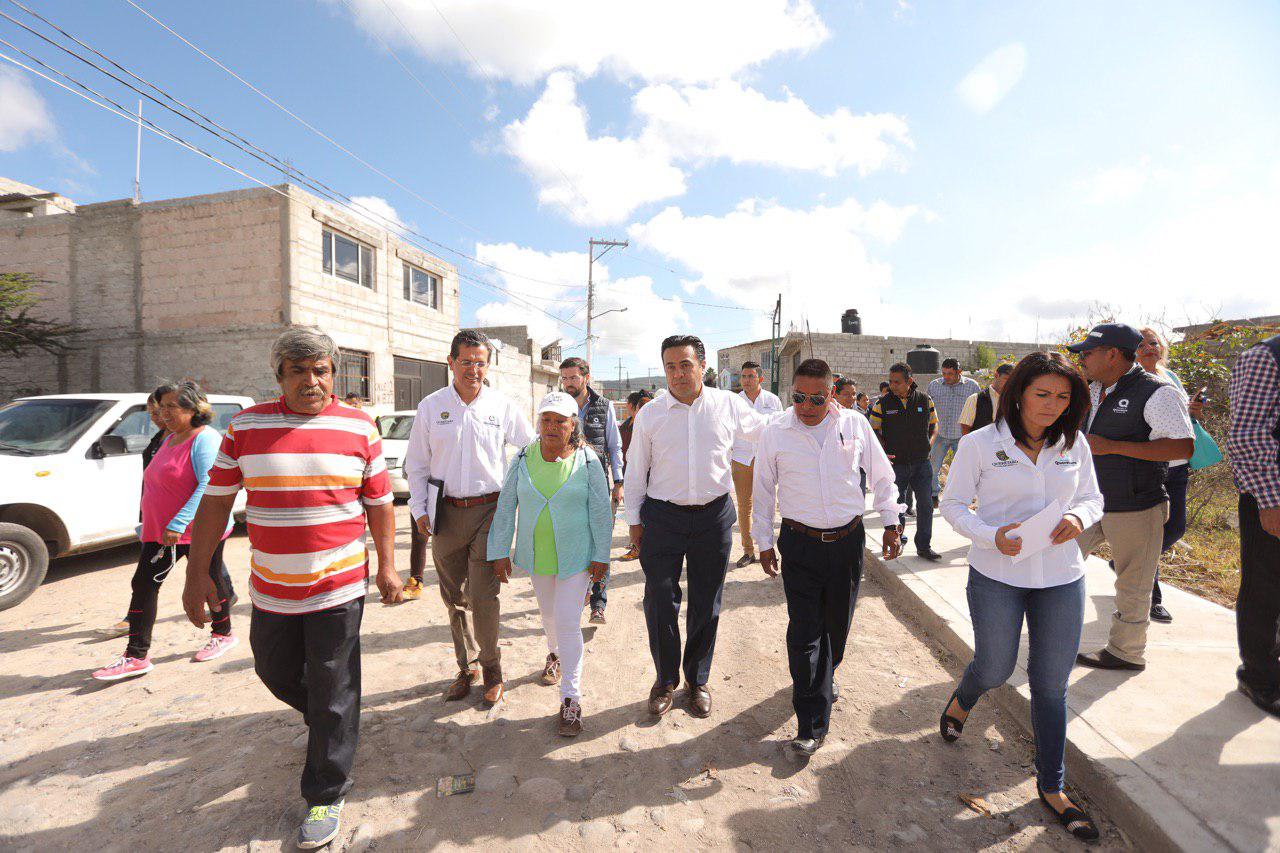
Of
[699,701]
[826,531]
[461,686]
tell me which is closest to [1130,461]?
[826,531]

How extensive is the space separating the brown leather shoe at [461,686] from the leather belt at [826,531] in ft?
7.15

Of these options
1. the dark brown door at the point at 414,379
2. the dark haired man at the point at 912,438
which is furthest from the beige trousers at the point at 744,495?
the dark brown door at the point at 414,379

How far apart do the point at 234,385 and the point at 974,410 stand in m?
15.5

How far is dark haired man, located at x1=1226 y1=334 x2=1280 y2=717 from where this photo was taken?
104 inches

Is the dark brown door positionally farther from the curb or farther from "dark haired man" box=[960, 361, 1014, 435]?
the curb

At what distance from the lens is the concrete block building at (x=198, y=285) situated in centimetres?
1339

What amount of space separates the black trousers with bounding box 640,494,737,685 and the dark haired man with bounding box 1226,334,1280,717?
2445 millimetres

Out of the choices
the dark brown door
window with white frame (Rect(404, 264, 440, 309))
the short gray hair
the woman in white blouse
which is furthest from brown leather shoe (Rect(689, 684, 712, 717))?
window with white frame (Rect(404, 264, 440, 309))

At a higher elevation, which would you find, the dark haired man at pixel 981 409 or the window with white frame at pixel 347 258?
the window with white frame at pixel 347 258

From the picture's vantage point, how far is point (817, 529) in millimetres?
2945

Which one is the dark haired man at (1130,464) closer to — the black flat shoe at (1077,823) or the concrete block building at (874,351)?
the black flat shoe at (1077,823)

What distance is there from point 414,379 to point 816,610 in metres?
16.8

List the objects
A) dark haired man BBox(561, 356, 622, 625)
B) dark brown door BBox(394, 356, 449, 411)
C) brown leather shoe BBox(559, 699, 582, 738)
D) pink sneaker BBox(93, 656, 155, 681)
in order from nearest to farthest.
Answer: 1. brown leather shoe BBox(559, 699, 582, 738)
2. pink sneaker BBox(93, 656, 155, 681)
3. dark haired man BBox(561, 356, 622, 625)
4. dark brown door BBox(394, 356, 449, 411)

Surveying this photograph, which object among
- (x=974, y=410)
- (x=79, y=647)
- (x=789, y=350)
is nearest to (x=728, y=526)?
(x=974, y=410)
